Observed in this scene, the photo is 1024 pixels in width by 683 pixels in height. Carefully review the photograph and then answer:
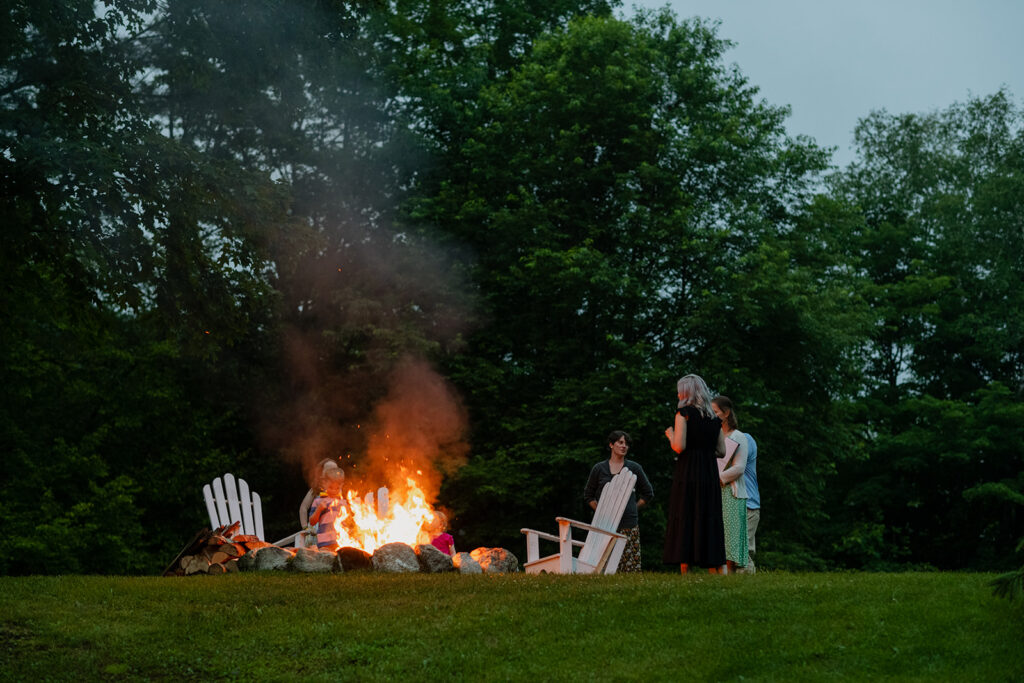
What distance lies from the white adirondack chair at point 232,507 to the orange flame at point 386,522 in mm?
2362

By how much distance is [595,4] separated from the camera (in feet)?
91.0

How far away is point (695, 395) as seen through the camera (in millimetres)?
9445

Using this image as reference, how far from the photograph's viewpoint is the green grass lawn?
7117mm

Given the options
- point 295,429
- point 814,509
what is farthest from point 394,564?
point 814,509

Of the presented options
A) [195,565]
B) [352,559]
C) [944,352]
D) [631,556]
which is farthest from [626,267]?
[944,352]

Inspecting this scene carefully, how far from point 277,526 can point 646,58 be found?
1227cm

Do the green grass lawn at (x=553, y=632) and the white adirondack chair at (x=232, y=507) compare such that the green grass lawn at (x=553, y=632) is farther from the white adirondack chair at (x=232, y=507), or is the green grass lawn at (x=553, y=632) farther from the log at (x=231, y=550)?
the white adirondack chair at (x=232, y=507)

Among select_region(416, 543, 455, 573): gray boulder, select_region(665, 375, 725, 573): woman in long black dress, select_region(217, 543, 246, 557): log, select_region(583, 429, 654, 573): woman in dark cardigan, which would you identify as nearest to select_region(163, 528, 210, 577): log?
select_region(217, 543, 246, 557): log

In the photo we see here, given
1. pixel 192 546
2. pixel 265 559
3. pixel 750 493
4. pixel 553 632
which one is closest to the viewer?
pixel 553 632

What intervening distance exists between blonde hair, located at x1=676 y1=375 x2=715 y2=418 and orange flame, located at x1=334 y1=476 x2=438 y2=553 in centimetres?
588

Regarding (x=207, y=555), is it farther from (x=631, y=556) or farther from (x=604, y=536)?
(x=631, y=556)

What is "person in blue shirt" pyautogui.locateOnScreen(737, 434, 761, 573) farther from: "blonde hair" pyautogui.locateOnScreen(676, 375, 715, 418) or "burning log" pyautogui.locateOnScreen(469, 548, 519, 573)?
"burning log" pyautogui.locateOnScreen(469, 548, 519, 573)

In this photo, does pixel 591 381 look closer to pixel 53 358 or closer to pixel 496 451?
pixel 496 451

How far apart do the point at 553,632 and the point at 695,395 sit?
2.44m
